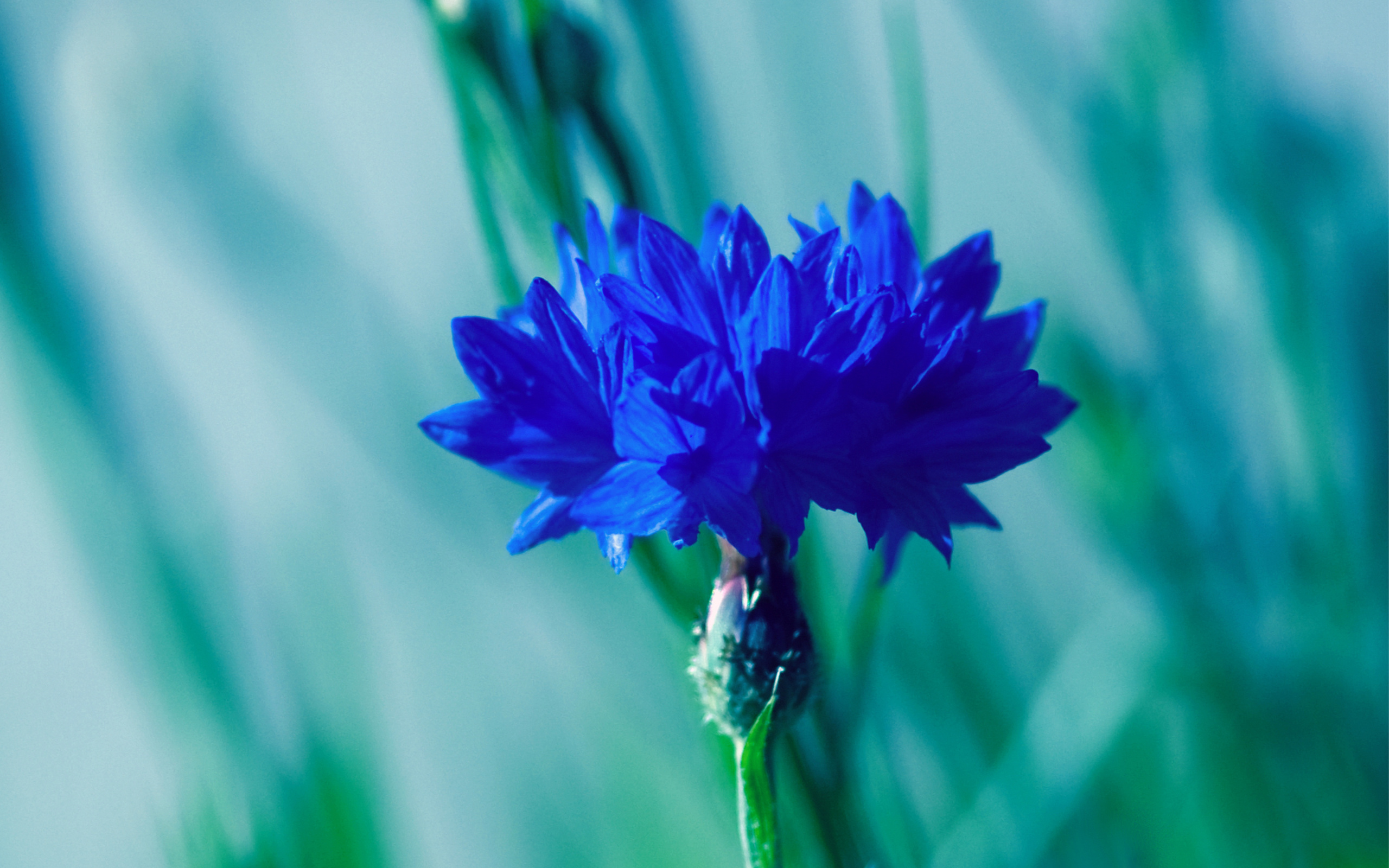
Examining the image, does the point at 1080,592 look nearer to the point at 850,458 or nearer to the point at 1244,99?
the point at 1244,99

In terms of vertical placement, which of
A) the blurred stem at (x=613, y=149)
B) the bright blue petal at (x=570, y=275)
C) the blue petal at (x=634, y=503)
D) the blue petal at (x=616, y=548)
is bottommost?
the blue petal at (x=616, y=548)

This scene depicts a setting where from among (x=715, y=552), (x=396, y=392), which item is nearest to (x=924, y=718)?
(x=715, y=552)

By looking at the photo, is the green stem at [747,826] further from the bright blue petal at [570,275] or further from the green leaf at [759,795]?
the bright blue petal at [570,275]

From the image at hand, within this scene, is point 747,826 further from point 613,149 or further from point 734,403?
point 613,149

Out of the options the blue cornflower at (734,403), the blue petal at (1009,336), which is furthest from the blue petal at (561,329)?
the blue petal at (1009,336)

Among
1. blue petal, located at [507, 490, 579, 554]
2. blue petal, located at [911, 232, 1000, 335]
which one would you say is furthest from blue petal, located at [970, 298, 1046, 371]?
blue petal, located at [507, 490, 579, 554]

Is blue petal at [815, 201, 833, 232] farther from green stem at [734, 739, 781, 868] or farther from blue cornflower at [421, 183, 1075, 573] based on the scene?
green stem at [734, 739, 781, 868]
